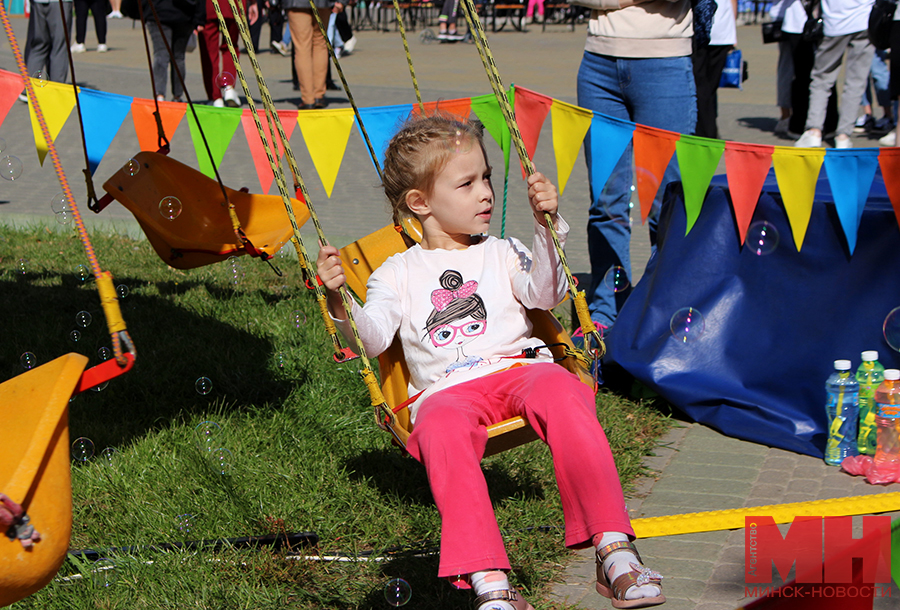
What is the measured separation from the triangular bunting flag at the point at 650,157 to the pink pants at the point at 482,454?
1890 mm

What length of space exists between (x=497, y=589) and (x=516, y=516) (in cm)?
107

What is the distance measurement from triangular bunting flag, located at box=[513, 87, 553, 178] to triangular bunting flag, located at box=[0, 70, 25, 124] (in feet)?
8.65

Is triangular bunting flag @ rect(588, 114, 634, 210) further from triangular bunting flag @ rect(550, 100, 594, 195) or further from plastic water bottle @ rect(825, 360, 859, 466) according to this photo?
plastic water bottle @ rect(825, 360, 859, 466)

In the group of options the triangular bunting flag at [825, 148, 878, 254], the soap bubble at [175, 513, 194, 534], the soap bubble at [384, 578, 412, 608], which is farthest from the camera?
the triangular bunting flag at [825, 148, 878, 254]

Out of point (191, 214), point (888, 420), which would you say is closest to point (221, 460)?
point (191, 214)

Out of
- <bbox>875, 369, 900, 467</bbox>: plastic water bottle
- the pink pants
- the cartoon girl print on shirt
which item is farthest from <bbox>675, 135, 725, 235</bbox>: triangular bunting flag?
the pink pants

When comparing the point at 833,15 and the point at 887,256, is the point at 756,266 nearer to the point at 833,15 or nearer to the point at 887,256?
the point at 887,256

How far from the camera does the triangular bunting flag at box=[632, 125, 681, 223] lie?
4.32 meters

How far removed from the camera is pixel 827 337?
12.8ft

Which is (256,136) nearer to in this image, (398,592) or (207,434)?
(207,434)

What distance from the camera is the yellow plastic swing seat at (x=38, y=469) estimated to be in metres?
1.99

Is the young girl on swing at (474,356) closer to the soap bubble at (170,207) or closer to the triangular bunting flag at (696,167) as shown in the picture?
the triangular bunting flag at (696,167)

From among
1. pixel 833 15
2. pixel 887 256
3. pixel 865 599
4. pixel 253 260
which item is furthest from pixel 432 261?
pixel 833 15

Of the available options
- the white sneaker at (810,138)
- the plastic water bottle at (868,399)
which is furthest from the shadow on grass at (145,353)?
the white sneaker at (810,138)
